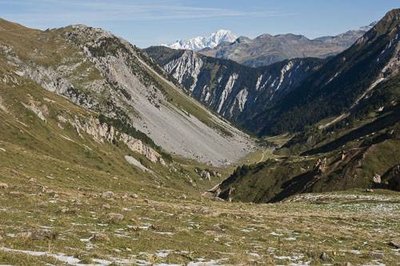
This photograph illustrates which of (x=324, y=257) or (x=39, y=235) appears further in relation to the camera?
(x=324, y=257)

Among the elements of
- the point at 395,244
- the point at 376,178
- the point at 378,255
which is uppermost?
the point at 376,178

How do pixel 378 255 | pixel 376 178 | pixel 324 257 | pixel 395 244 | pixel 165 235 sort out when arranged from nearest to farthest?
pixel 324 257 < pixel 378 255 < pixel 165 235 < pixel 395 244 < pixel 376 178

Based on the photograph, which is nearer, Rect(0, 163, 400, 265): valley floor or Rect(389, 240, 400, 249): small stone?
Rect(0, 163, 400, 265): valley floor

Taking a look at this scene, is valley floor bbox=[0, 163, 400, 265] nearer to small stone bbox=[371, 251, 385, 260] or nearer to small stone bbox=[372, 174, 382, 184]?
small stone bbox=[371, 251, 385, 260]

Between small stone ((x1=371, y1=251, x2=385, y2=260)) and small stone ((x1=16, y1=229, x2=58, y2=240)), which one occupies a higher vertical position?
small stone ((x1=16, y1=229, x2=58, y2=240))

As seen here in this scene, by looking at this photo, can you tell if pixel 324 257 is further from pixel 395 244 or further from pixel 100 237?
pixel 100 237

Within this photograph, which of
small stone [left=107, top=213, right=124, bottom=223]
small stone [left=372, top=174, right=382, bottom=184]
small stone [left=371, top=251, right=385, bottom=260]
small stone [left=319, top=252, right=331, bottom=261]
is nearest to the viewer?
small stone [left=319, top=252, right=331, bottom=261]

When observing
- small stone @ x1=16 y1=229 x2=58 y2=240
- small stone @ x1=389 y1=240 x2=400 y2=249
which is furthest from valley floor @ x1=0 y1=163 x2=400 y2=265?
small stone @ x1=389 y1=240 x2=400 y2=249

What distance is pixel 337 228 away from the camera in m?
43.9

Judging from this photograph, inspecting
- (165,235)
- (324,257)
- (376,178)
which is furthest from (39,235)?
(376,178)

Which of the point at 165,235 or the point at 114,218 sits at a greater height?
the point at 114,218

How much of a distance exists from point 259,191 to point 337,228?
14099 cm

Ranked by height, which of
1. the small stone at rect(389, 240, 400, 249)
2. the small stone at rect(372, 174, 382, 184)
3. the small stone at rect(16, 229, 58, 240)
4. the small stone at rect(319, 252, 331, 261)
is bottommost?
the small stone at rect(319, 252, 331, 261)

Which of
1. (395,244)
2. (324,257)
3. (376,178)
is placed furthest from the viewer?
(376,178)
